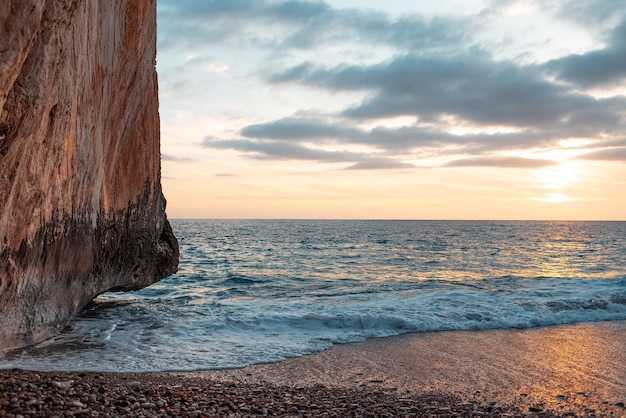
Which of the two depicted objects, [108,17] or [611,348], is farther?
[611,348]

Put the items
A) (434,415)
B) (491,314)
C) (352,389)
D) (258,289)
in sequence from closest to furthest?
1. (434,415)
2. (352,389)
3. (491,314)
4. (258,289)

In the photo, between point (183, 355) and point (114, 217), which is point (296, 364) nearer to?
point (183, 355)

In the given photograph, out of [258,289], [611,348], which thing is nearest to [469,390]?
[611,348]

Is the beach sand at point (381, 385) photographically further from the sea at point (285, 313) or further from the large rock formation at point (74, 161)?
the large rock formation at point (74, 161)

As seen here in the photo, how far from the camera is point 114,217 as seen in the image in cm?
1127

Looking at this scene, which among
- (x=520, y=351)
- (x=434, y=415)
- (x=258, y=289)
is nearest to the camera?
(x=434, y=415)

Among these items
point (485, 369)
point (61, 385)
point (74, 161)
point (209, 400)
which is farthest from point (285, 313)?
point (61, 385)

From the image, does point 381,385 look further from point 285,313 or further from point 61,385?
point 285,313

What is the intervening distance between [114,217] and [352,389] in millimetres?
6749

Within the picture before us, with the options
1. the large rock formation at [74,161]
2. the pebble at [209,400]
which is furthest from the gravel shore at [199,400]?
the large rock formation at [74,161]

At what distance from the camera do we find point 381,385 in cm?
762

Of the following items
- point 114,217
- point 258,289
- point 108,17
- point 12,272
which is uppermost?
point 108,17

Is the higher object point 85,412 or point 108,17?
point 108,17

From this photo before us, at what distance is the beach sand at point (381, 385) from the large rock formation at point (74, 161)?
75.8 inches
